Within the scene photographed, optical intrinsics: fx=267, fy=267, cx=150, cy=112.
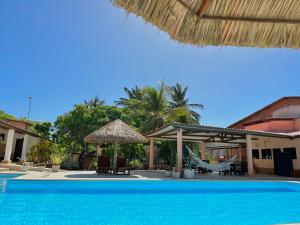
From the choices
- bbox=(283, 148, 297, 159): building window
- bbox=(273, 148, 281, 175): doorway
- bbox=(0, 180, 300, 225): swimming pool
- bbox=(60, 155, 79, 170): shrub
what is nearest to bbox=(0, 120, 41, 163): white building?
bbox=(60, 155, 79, 170): shrub

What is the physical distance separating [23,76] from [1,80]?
4.91 meters

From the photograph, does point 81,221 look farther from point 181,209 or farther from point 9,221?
point 181,209

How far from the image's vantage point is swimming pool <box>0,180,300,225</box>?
5105mm

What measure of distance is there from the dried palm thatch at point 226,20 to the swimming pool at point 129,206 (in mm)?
3547

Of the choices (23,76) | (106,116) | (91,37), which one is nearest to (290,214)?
(91,37)

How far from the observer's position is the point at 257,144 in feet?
61.1

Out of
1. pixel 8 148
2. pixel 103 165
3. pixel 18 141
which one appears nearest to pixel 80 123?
pixel 8 148

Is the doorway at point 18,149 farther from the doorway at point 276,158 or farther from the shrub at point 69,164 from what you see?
the doorway at point 276,158

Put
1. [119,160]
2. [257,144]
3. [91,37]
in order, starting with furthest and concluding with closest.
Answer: [257,144] → [91,37] → [119,160]

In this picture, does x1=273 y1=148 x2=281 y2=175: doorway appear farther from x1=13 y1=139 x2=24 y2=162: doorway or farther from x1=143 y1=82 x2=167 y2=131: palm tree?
x1=13 y1=139 x2=24 y2=162: doorway

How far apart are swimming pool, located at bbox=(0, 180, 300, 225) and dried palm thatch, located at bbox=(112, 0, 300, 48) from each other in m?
3.55

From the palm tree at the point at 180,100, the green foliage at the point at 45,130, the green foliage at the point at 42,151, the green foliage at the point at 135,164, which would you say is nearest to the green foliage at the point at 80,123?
the green foliage at the point at 42,151

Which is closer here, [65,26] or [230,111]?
[65,26]

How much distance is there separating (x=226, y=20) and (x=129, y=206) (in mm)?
5125
